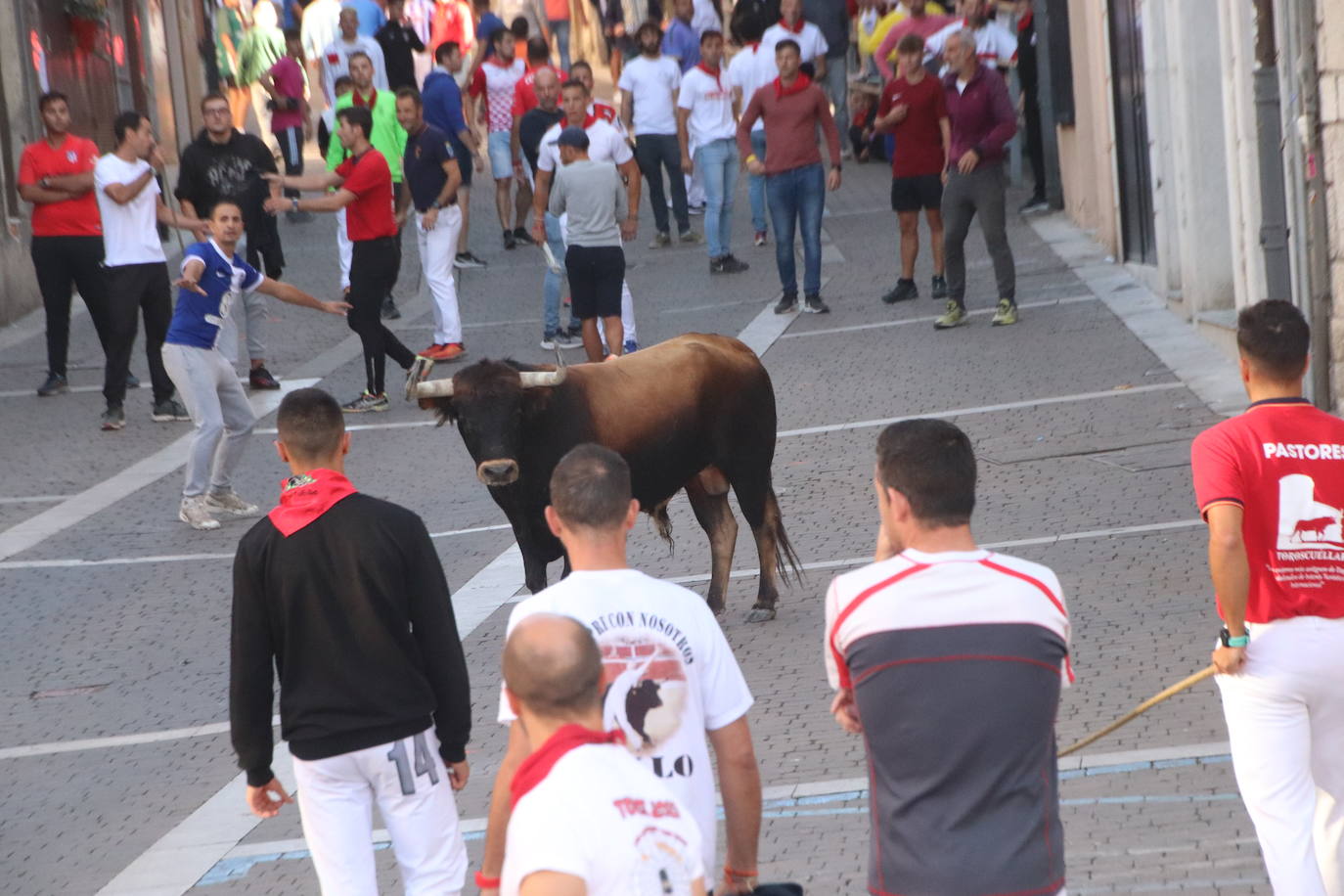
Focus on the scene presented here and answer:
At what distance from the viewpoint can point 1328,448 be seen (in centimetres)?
495

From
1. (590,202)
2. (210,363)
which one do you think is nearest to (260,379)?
(590,202)

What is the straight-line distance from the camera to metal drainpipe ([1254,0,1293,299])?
11938 mm

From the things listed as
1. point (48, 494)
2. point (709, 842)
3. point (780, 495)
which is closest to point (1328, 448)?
point (709, 842)

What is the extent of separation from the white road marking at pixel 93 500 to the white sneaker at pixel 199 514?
3.03 ft

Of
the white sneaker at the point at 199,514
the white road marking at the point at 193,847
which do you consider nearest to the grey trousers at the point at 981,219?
the white sneaker at the point at 199,514

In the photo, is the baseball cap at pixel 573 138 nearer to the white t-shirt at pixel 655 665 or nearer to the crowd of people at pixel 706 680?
the crowd of people at pixel 706 680

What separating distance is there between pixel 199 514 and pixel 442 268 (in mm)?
4631

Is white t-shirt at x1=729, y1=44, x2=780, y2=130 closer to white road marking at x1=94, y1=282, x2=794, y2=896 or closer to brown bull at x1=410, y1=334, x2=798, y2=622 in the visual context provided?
brown bull at x1=410, y1=334, x2=798, y2=622

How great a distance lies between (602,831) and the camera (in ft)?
10.3

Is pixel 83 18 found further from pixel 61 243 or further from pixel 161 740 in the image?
pixel 161 740

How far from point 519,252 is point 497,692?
48.1 feet

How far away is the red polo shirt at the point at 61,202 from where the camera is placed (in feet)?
50.0

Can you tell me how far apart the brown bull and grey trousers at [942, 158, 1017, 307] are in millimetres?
6457

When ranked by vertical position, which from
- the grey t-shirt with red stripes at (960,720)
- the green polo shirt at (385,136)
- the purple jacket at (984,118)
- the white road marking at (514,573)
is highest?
the green polo shirt at (385,136)
